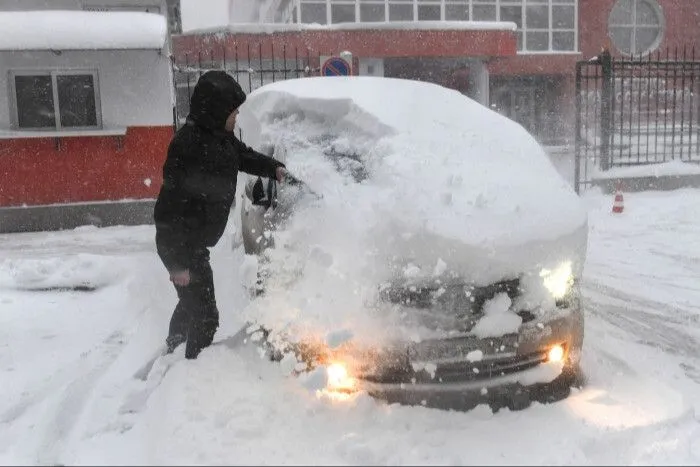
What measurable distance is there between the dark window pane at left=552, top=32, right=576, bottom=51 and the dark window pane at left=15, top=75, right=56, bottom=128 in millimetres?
23199

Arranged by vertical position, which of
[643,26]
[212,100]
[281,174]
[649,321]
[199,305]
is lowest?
[649,321]

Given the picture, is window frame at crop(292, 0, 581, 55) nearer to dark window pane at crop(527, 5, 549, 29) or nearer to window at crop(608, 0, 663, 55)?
dark window pane at crop(527, 5, 549, 29)

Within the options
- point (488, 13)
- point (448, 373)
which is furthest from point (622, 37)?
point (448, 373)

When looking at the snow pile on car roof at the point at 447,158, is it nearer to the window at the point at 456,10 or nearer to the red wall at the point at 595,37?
the red wall at the point at 595,37

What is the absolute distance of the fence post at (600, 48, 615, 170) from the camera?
13320mm

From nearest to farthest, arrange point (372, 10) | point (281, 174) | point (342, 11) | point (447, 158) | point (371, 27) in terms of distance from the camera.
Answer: point (447, 158), point (281, 174), point (371, 27), point (342, 11), point (372, 10)

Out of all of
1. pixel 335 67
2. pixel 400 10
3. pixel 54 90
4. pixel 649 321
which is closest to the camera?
pixel 649 321

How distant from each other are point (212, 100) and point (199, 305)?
129 cm

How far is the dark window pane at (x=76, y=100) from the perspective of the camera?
10.7 m

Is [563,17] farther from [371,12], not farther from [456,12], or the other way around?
[371,12]

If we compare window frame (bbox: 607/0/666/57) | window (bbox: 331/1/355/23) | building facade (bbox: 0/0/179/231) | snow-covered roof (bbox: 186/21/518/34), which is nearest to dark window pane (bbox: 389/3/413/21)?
window (bbox: 331/1/355/23)

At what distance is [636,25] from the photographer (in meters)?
30.6

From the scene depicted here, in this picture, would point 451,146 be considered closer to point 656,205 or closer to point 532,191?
point 532,191

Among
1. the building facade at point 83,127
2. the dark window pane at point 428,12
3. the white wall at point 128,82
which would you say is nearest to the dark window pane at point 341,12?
the dark window pane at point 428,12
